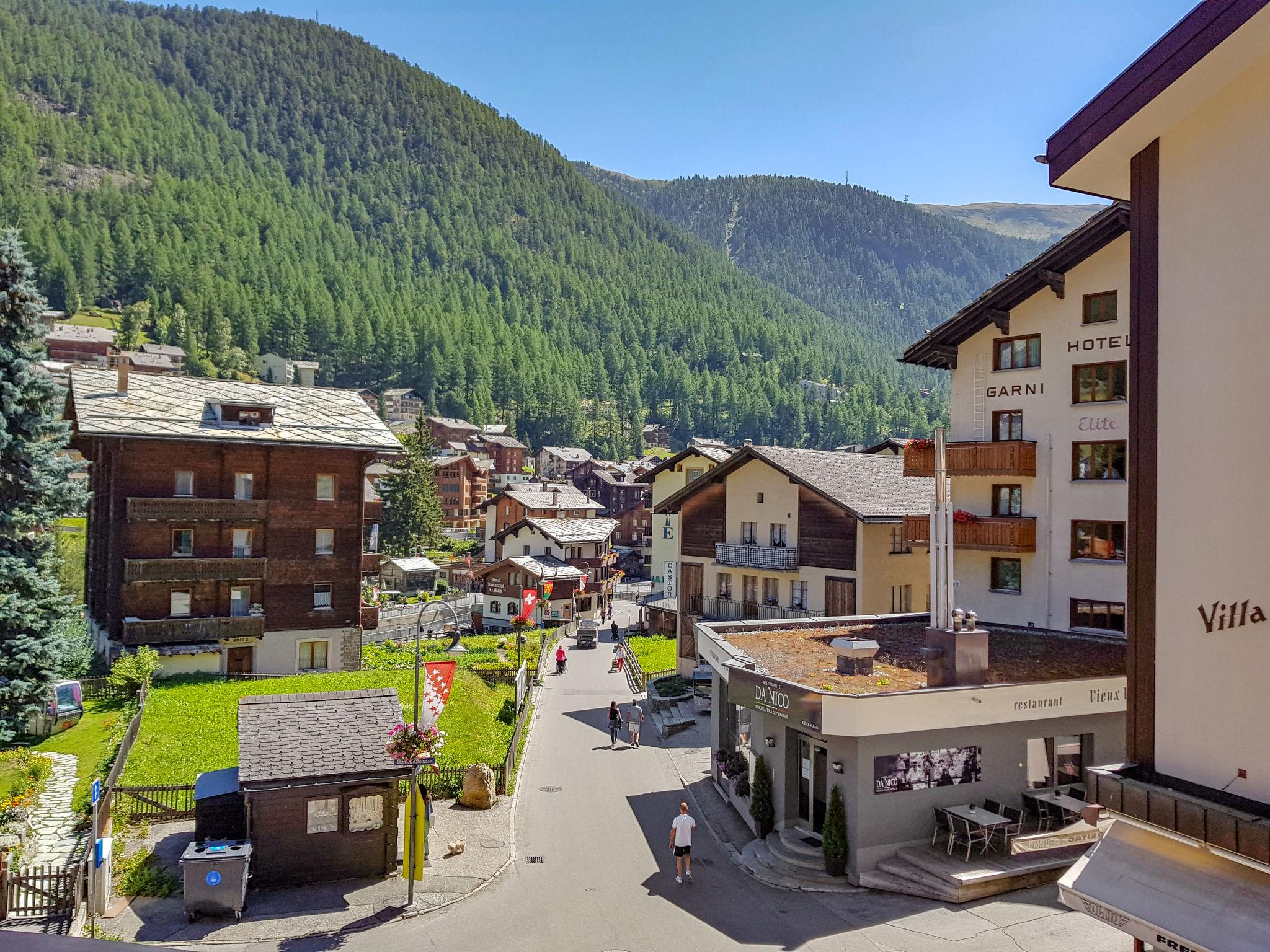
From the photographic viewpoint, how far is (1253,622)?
8789 mm

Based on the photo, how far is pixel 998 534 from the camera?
28.4 meters

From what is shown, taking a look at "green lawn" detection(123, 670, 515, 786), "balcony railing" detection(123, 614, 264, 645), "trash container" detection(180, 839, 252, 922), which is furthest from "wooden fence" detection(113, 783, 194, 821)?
"balcony railing" detection(123, 614, 264, 645)

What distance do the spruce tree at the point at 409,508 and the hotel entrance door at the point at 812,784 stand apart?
265 feet

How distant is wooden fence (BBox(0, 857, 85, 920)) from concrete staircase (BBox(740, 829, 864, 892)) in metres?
13.0

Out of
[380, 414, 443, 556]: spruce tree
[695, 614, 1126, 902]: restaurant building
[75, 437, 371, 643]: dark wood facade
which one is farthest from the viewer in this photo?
[380, 414, 443, 556]: spruce tree

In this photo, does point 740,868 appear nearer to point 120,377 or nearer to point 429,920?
point 429,920

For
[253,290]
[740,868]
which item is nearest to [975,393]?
[740,868]

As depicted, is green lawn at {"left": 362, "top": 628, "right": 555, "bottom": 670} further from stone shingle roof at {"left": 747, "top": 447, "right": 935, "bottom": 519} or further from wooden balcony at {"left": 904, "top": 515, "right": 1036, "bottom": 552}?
wooden balcony at {"left": 904, "top": 515, "right": 1036, "bottom": 552}

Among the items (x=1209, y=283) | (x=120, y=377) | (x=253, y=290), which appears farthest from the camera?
(x=253, y=290)

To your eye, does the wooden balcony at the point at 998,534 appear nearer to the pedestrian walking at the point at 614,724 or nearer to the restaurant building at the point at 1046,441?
the restaurant building at the point at 1046,441

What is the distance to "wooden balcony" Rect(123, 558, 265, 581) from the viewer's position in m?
38.7

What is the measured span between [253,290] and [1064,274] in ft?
652

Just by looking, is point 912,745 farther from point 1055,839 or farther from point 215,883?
point 215,883

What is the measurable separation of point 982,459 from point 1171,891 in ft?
69.8
